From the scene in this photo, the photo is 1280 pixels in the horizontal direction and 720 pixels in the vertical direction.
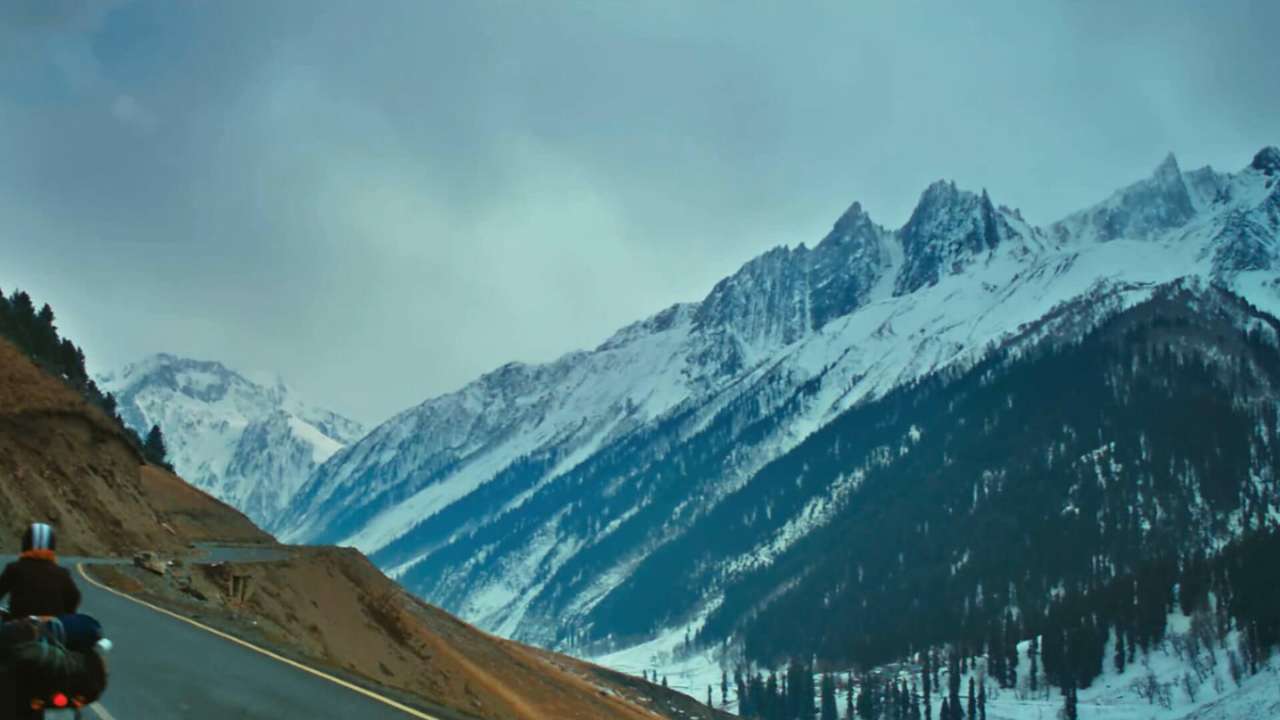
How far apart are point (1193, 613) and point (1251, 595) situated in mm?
10679

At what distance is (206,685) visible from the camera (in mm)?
18469

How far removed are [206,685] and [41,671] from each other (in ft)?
28.9

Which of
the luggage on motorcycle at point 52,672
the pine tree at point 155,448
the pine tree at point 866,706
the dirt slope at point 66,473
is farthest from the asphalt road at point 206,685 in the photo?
the pine tree at point 866,706

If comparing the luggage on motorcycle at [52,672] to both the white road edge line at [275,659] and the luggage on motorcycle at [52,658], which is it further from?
the white road edge line at [275,659]

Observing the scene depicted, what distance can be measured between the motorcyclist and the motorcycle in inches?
19.6

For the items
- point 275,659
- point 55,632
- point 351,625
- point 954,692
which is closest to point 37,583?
point 55,632

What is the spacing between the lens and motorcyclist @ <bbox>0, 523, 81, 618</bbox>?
36.2 ft

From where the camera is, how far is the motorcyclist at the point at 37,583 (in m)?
11.0

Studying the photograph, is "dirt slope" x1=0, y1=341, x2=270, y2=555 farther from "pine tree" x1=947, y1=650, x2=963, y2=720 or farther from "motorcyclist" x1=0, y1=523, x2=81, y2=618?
"pine tree" x1=947, y1=650, x2=963, y2=720

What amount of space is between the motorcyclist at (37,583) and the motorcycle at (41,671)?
497 mm

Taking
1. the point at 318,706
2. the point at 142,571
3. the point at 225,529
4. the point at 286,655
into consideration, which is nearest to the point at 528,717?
the point at 142,571

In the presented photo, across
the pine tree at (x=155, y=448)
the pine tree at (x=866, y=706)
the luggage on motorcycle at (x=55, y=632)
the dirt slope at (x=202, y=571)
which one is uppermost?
the pine tree at (x=155, y=448)

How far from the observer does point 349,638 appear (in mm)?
47312

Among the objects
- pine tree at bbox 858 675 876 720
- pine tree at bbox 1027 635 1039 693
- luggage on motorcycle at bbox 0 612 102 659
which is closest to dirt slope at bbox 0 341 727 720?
luggage on motorcycle at bbox 0 612 102 659
